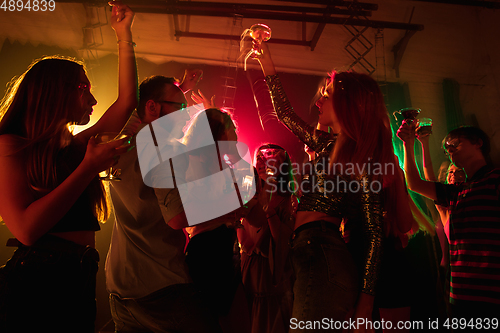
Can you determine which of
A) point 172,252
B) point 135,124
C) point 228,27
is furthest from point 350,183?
point 228,27

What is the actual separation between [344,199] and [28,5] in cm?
552

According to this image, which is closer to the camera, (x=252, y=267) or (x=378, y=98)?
(x=378, y=98)

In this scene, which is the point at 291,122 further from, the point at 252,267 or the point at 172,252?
the point at 252,267

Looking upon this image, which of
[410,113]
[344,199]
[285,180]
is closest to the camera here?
[344,199]

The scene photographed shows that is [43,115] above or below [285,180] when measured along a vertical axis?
above

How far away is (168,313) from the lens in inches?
47.9

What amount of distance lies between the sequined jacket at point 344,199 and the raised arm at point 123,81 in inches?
38.5

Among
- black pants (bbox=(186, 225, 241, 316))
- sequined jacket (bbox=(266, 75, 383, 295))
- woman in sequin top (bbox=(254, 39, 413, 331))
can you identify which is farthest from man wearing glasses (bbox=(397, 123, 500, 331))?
black pants (bbox=(186, 225, 241, 316))

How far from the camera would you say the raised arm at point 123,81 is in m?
1.48

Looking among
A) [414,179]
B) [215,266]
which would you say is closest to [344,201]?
[215,266]

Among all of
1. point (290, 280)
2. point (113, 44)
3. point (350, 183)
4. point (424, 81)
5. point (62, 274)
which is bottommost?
point (290, 280)

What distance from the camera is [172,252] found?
4.40 feet

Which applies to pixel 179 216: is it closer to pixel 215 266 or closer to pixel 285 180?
pixel 215 266

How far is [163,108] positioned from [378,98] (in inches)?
47.1
